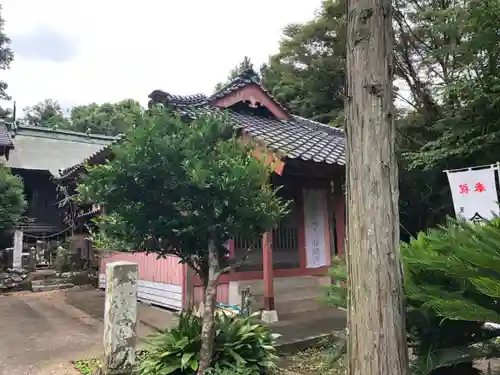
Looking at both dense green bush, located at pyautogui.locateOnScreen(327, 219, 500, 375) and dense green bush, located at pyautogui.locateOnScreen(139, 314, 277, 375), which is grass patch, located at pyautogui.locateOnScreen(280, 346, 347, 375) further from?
dense green bush, located at pyautogui.locateOnScreen(327, 219, 500, 375)

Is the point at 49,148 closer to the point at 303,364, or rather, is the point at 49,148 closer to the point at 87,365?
the point at 87,365

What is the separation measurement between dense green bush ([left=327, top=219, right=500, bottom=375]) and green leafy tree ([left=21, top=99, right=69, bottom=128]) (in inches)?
1539

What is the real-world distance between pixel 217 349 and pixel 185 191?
68.5 inches

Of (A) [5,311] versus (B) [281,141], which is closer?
(B) [281,141]

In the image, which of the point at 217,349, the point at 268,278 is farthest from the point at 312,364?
the point at 268,278

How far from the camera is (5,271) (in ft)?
45.6

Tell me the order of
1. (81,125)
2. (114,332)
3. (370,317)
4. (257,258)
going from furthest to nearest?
(81,125)
(257,258)
(114,332)
(370,317)

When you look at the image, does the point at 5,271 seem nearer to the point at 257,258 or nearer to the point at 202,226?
the point at 257,258

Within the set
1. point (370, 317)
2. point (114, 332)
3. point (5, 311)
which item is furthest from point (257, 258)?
point (370, 317)

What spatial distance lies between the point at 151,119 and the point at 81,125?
1314 inches

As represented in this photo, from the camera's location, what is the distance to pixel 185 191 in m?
4.05

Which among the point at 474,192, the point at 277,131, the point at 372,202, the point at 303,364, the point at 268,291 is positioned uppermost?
the point at 277,131

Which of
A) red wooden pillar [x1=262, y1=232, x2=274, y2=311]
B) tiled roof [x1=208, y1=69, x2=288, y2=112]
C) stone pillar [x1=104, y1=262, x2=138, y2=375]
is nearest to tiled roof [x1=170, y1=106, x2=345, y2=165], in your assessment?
tiled roof [x1=208, y1=69, x2=288, y2=112]

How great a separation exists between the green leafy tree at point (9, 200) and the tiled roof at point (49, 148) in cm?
514
